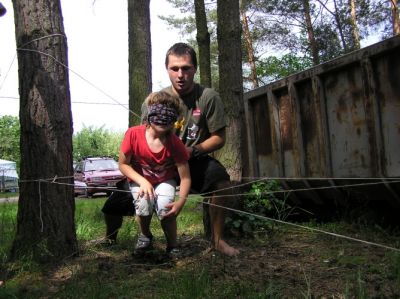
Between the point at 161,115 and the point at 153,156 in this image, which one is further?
the point at 153,156

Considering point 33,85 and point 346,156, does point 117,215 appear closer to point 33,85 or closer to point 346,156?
point 33,85

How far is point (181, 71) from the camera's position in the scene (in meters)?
3.70

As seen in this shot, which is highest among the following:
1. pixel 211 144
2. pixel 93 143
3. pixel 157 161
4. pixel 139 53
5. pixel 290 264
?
pixel 93 143

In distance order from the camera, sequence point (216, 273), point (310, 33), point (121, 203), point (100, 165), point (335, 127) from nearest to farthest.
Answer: point (216, 273), point (121, 203), point (335, 127), point (100, 165), point (310, 33)

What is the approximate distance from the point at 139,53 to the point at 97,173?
1277 cm

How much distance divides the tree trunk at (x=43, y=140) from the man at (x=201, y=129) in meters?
0.75

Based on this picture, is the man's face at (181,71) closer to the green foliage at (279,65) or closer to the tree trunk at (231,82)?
the tree trunk at (231,82)

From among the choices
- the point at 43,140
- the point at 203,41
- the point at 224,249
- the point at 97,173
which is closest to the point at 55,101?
the point at 43,140

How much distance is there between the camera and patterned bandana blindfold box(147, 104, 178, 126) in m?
3.33

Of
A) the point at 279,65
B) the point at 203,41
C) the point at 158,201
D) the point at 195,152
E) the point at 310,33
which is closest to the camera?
the point at 158,201

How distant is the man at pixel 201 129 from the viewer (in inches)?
146

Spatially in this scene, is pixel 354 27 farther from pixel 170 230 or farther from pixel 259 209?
pixel 170 230

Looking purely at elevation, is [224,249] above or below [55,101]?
below

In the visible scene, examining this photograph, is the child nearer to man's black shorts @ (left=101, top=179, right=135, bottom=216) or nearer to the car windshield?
man's black shorts @ (left=101, top=179, right=135, bottom=216)
